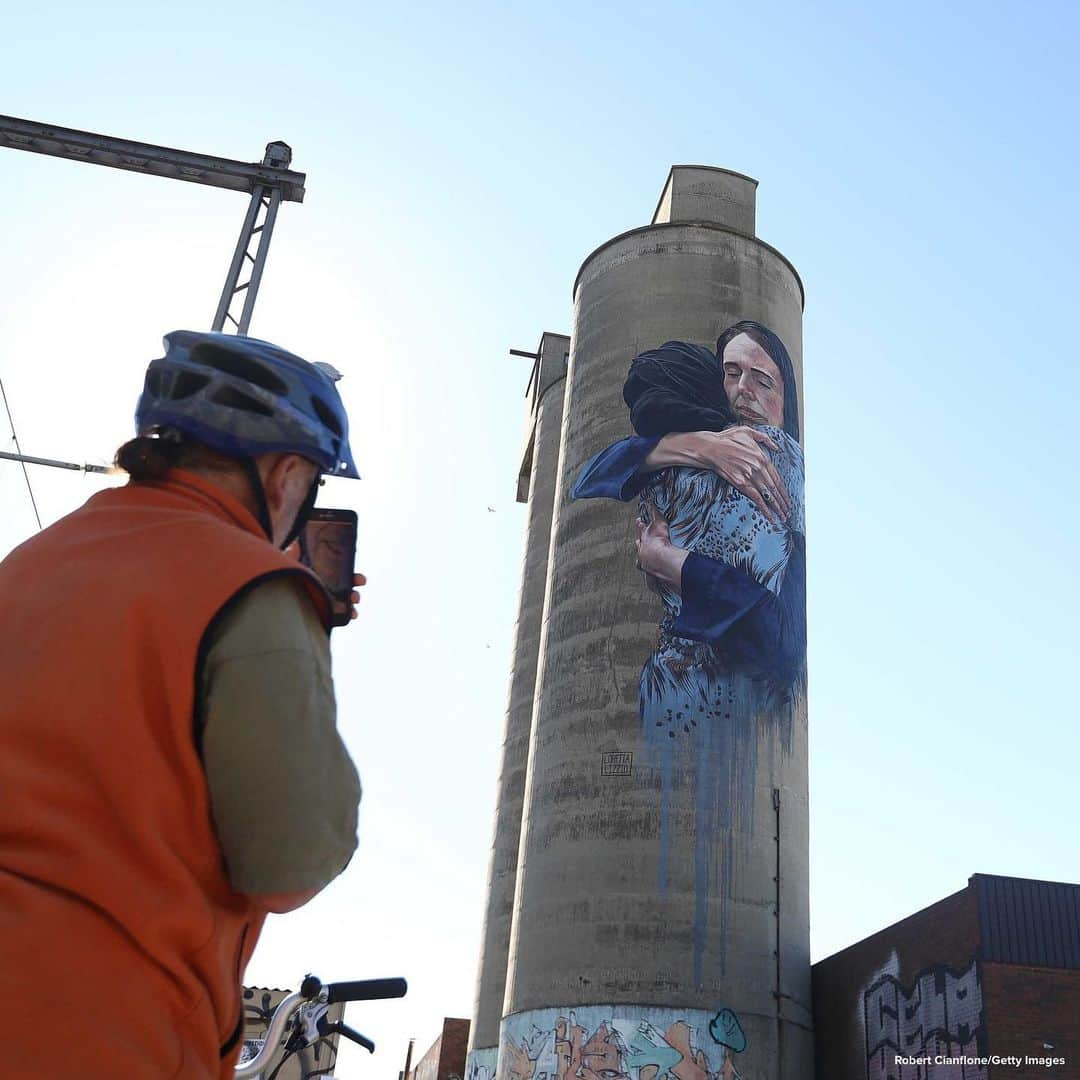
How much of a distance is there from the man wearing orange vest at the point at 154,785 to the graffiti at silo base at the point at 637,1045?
21.2m

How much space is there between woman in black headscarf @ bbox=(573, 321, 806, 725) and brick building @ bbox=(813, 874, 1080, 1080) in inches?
243

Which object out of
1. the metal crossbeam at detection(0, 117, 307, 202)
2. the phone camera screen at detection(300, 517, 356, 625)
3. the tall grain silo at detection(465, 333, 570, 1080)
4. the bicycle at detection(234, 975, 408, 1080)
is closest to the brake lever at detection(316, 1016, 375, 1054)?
the bicycle at detection(234, 975, 408, 1080)

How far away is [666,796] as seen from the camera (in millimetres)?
23188

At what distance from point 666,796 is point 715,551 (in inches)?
212

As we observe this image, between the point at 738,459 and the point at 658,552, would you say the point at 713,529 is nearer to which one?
the point at 658,552

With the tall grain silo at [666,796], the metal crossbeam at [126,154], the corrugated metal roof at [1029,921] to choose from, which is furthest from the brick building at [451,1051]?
Answer: the metal crossbeam at [126,154]

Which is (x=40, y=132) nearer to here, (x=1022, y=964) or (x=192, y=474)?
(x=192, y=474)

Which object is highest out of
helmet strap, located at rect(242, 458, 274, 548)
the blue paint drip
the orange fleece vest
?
the blue paint drip

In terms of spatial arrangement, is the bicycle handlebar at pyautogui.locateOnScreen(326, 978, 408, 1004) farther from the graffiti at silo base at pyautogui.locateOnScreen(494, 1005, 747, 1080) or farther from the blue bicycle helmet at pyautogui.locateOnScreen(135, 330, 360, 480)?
the graffiti at silo base at pyautogui.locateOnScreen(494, 1005, 747, 1080)

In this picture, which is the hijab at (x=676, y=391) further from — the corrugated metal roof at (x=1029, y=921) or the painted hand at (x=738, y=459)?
the corrugated metal roof at (x=1029, y=921)

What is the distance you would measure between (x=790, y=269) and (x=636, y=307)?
482 cm

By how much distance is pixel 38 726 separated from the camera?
5.96ft

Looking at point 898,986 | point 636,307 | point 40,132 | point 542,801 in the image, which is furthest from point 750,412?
point 40,132

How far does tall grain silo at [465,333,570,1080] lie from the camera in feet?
102
